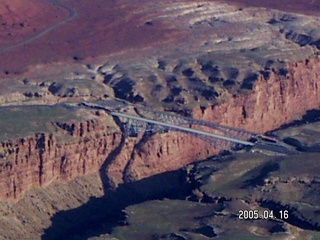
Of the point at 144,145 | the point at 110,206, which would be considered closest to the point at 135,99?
the point at 144,145

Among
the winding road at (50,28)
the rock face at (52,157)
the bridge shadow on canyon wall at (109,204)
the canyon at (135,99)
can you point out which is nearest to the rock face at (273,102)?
the canyon at (135,99)

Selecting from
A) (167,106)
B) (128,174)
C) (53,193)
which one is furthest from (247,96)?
(53,193)

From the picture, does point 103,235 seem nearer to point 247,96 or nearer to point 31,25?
point 247,96

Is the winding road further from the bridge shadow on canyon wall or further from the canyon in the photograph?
the bridge shadow on canyon wall

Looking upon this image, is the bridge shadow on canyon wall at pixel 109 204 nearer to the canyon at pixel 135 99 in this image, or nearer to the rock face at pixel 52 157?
the canyon at pixel 135 99

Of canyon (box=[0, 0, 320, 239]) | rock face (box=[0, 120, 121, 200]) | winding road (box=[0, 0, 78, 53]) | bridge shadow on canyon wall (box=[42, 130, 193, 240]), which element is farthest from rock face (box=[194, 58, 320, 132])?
winding road (box=[0, 0, 78, 53])

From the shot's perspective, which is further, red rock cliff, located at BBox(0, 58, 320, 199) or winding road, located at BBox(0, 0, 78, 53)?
winding road, located at BBox(0, 0, 78, 53)
